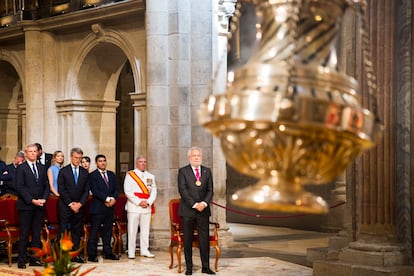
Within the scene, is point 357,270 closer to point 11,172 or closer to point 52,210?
point 52,210

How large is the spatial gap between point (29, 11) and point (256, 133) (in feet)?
53.7

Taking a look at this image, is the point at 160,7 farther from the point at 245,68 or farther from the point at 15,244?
the point at 245,68

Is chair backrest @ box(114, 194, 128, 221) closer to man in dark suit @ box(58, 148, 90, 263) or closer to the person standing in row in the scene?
the person standing in row

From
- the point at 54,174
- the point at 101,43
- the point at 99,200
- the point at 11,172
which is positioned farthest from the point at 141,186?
the point at 101,43

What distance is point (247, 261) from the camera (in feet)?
39.8

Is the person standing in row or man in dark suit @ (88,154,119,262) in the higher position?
the person standing in row

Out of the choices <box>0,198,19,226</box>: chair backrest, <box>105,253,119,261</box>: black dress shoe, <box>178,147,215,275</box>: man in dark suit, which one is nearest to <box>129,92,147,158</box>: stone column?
<box>105,253,119,261</box>: black dress shoe

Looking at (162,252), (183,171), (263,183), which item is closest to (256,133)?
(263,183)

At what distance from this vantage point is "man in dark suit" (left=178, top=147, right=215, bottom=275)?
417 inches

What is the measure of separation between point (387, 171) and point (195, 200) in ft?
8.33

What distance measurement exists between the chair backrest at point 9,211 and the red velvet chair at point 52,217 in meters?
0.53

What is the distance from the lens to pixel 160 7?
1389cm

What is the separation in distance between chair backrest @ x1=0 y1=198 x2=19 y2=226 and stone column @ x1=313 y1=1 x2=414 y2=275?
464 centimetres

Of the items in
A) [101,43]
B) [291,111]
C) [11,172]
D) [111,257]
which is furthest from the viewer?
[101,43]
